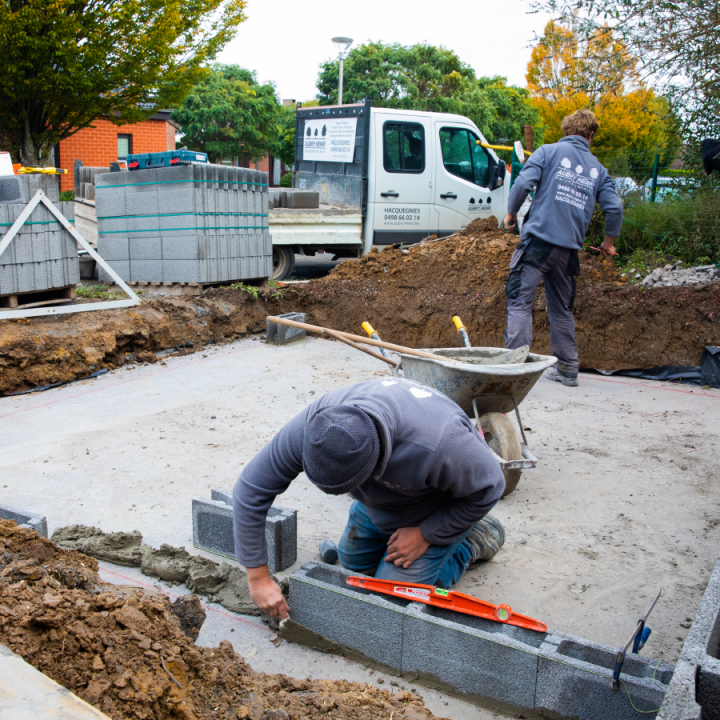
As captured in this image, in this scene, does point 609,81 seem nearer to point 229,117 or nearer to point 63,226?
point 63,226

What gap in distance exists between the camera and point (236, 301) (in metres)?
7.86

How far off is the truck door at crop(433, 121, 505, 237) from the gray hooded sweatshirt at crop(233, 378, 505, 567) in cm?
853

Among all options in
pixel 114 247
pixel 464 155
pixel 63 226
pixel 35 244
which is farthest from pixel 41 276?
pixel 464 155

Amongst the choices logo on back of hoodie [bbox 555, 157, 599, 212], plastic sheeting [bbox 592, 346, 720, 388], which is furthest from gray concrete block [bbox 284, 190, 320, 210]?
plastic sheeting [bbox 592, 346, 720, 388]

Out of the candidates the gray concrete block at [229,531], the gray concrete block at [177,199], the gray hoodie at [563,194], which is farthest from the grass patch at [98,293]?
the gray concrete block at [229,531]

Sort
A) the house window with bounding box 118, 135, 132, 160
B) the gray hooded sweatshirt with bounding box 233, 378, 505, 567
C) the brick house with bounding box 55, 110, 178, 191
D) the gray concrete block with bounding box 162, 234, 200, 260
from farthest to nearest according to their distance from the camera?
the house window with bounding box 118, 135, 132, 160
the brick house with bounding box 55, 110, 178, 191
the gray concrete block with bounding box 162, 234, 200, 260
the gray hooded sweatshirt with bounding box 233, 378, 505, 567

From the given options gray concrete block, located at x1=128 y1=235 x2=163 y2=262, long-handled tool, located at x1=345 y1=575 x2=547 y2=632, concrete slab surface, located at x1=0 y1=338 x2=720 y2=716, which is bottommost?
concrete slab surface, located at x1=0 y1=338 x2=720 y2=716

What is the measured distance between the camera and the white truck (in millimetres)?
9922

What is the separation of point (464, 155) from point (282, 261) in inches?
132

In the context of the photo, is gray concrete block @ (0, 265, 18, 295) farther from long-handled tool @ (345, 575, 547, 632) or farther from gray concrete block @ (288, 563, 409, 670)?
long-handled tool @ (345, 575, 547, 632)

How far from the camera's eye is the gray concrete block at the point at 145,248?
7840mm

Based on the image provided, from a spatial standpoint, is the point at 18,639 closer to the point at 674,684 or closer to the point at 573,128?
the point at 674,684

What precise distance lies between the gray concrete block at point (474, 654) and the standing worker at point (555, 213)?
11.2 ft

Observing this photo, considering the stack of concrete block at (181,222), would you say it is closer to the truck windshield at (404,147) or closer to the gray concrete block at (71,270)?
the gray concrete block at (71,270)
